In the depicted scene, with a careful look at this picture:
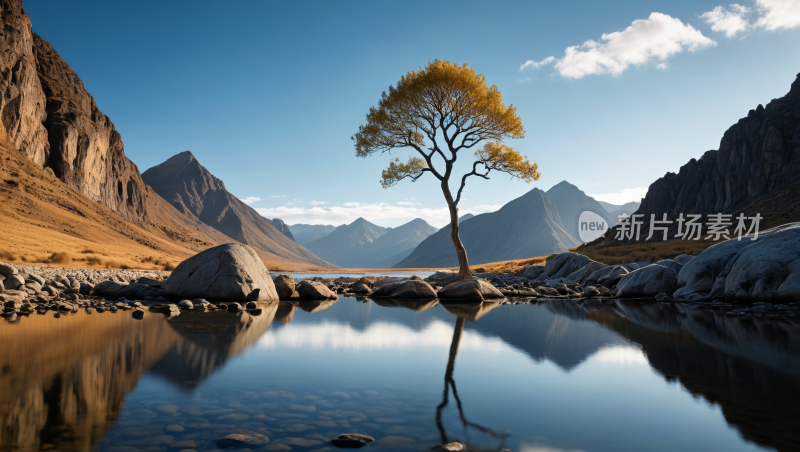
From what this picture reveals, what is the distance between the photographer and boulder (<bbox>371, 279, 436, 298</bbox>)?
733 inches

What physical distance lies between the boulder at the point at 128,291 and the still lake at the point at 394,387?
5950 millimetres

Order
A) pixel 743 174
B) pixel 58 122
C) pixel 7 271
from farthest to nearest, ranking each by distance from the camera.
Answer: pixel 58 122, pixel 743 174, pixel 7 271

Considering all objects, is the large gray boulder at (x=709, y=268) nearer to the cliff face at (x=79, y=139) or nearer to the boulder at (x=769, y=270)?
the boulder at (x=769, y=270)

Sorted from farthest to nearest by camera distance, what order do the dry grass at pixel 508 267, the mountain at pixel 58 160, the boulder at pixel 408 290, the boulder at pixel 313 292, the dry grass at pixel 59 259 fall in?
the mountain at pixel 58 160, the dry grass at pixel 508 267, the dry grass at pixel 59 259, the boulder at pixel 408 290, the boulder at pixel 313 292

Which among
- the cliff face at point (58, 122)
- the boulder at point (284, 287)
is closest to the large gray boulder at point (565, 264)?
the boulder at point (284, 287)

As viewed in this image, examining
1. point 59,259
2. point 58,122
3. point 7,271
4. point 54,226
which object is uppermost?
point 58,122

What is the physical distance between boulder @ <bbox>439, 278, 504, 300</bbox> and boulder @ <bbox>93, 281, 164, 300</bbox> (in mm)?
11191

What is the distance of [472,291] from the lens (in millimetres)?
17531

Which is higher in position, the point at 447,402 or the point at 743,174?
the point at 743,174

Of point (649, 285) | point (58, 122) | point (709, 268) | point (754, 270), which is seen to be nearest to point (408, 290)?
point (649, 285)

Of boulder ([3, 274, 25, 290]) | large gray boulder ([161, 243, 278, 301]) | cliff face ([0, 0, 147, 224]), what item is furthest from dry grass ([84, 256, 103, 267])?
cliff face ([0, 0, 147, 224])

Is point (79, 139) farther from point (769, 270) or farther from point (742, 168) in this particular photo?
point (742, 168)

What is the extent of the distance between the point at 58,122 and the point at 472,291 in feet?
413

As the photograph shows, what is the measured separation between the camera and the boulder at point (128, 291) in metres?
15.0
